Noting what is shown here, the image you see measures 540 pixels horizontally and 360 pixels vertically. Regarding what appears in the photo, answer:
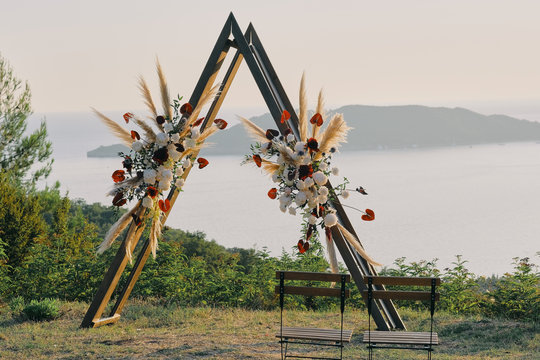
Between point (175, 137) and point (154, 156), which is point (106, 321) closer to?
point (154, 156)

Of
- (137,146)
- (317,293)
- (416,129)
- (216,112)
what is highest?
(416,129)

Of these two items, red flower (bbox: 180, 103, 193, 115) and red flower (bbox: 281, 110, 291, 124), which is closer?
red flower (bbox: 281, 110, 291, 124)

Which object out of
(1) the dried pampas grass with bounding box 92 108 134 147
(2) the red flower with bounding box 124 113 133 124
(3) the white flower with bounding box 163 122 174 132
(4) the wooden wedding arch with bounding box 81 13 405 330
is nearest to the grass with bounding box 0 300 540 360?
(4) the wooden wedding arch with bounding box 81 13 405 330

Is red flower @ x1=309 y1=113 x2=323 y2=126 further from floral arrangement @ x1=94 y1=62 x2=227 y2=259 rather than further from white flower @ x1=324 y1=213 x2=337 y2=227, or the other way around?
floral arrangement @ x1=94 y1=62 x2=227 y2=259

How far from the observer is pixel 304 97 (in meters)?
6.88

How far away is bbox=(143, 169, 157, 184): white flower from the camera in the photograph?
6.78 meters

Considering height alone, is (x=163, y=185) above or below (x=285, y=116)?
below

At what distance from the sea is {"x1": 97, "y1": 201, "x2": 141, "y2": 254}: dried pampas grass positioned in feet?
49.2

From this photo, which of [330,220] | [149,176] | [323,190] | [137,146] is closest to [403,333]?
[330,220]

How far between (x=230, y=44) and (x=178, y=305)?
3.87m

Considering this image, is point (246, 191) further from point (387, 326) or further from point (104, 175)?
point (387, 326)

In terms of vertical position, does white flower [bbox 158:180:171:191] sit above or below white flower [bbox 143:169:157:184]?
below

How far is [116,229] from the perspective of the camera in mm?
6980

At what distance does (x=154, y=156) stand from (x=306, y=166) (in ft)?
5.40
